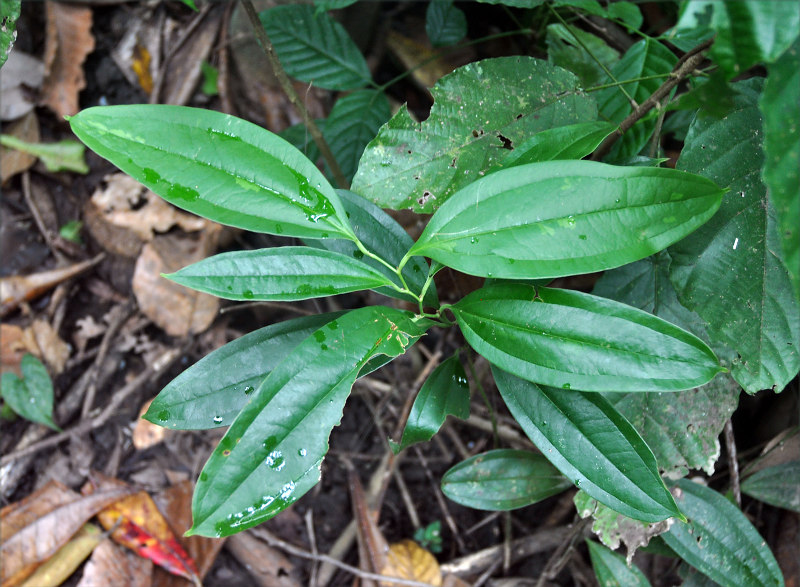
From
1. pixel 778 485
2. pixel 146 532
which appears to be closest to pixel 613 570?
pixel 778 485

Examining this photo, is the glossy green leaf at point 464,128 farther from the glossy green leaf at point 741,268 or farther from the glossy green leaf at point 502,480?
the glossy green leaf at point 502,480

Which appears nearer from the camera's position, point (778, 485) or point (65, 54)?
point (778, 485)

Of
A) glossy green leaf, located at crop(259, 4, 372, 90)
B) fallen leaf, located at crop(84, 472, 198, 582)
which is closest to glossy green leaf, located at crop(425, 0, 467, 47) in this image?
glossy green leaf, located at crop(259, 4, 372, 90)

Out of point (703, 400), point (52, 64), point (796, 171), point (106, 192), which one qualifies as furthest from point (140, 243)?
point (796, 171)

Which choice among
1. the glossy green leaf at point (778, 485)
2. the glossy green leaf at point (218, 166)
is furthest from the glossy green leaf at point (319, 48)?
the glossy green leaf at point (778, 485)

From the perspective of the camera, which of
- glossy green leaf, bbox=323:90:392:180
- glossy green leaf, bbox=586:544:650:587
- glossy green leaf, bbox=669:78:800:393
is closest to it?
glossy green leaf, bbox=669:78:800:393

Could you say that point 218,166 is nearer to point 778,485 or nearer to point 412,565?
point 412,565

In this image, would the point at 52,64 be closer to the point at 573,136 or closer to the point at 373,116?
the point at 373,116

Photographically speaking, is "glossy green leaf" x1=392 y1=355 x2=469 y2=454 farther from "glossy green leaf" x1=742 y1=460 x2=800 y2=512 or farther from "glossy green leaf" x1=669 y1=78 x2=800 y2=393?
"glossy green leaf" x1=742 y1=460 x2=800 y2=512
